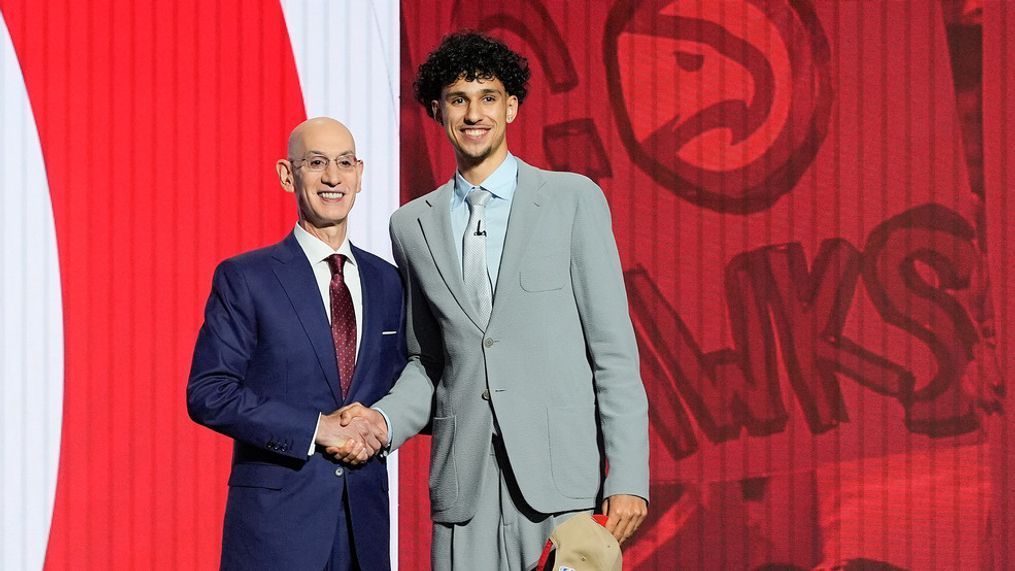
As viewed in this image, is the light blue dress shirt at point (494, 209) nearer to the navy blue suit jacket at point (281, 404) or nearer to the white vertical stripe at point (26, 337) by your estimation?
the navy blue suit jacket at point (281, 404)

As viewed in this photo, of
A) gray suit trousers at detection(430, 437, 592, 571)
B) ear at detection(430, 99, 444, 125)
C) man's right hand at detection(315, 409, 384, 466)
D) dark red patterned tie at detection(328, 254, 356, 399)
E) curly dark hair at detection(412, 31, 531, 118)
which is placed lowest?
gray suit trousers at detection(430, 437, 592, 571)

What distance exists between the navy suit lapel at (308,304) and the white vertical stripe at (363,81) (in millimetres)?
1518

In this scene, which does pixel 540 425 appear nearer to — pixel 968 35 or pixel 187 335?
pixel 187 335

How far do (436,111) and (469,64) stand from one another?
14cm

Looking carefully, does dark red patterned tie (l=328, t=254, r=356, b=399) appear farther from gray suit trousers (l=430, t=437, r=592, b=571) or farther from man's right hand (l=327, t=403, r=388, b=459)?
gray suit trousers (l=430, t=437, r=592, b=571)

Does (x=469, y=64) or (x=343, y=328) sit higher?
(x=469, y=64)

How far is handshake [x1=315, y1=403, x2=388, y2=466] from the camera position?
1995 mm

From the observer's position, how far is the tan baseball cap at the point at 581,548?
1747mm

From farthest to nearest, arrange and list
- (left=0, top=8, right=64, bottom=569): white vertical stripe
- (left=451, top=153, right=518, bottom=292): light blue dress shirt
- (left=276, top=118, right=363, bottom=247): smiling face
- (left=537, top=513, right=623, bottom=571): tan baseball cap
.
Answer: (left=0, top=8, right=64, bottom=569): white vertical stripe → (left=276, top=118, right=363, bottom=247): smiling face → (left=451, top=153, right=518, bottom=292): light blue dress shirt → (left=537, top=513, right=623, bottom=571): tan baseball cap

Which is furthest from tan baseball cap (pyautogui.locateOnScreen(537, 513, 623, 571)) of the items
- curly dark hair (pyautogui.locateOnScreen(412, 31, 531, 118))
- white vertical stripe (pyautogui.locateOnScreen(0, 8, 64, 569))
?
white vertical stripe (pyautogui.locateOnScreen(0, 8, 64, 569))

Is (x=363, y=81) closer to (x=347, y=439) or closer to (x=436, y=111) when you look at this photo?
(x=436, y=111)

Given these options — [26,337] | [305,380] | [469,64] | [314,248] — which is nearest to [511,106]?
[469,64]

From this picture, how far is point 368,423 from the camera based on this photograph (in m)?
2.02

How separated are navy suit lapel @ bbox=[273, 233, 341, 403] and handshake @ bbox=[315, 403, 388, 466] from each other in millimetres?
60
